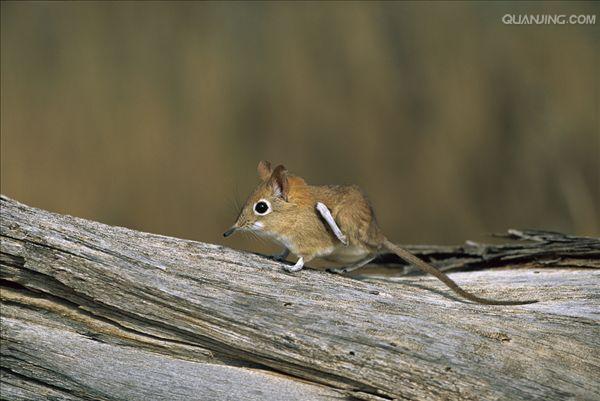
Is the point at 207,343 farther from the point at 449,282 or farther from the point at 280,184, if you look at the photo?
the point at 449,282

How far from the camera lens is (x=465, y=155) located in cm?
825

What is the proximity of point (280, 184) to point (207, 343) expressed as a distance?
1182 millimetres

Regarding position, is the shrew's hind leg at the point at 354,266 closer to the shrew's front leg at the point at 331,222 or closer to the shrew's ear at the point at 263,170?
the shrew's front leg at the point at 331,222

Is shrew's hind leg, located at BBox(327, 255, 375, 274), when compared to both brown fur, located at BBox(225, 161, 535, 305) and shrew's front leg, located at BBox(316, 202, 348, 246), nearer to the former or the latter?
brown fur, located at BBox(225, 161, 535, 305)

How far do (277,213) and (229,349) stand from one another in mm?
1066

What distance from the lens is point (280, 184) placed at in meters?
4.64

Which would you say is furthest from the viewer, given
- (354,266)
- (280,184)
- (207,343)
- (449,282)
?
(354,266)

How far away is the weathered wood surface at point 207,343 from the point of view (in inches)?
145

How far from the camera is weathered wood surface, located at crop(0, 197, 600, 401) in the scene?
3.67m

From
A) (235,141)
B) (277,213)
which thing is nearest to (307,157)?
(235,141)

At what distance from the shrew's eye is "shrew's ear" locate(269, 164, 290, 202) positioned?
0.28 ft

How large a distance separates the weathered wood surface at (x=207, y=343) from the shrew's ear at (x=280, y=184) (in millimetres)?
850

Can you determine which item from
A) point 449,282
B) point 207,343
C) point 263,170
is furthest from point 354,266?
point 207,343

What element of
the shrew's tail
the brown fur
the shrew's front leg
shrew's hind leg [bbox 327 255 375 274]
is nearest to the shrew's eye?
the brown fur
